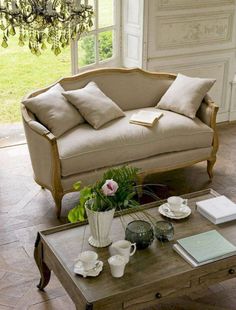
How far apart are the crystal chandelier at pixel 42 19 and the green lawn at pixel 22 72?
4.05 metres

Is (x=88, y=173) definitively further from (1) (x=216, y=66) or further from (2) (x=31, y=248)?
(1) (x=216, y=66)

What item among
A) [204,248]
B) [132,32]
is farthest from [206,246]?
[132,32]

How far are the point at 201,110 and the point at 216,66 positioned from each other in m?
1.25

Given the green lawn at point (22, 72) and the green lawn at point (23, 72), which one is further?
the green lawn at point (23, 72)

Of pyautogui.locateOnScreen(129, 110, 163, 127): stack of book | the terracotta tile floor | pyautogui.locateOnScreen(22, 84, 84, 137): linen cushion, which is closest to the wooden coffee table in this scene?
the terracotta tile floor

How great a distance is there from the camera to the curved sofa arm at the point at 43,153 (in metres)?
3.62

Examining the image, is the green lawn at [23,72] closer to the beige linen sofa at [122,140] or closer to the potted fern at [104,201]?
the beige linen sofa at [122,140]

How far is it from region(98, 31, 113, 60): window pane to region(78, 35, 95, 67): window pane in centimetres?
8

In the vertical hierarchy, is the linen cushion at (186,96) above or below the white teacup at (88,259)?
above

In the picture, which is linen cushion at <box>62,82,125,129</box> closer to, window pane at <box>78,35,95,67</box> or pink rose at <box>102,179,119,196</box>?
window pane at <box>78,35,95,67</box>

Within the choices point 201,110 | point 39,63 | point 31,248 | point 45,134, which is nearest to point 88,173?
point 45,134

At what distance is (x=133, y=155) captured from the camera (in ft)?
13.0

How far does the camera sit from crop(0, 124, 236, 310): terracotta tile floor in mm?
2951

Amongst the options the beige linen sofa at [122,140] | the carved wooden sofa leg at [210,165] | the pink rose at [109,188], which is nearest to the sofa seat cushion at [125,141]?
the beige linen sofa at [122,140]
